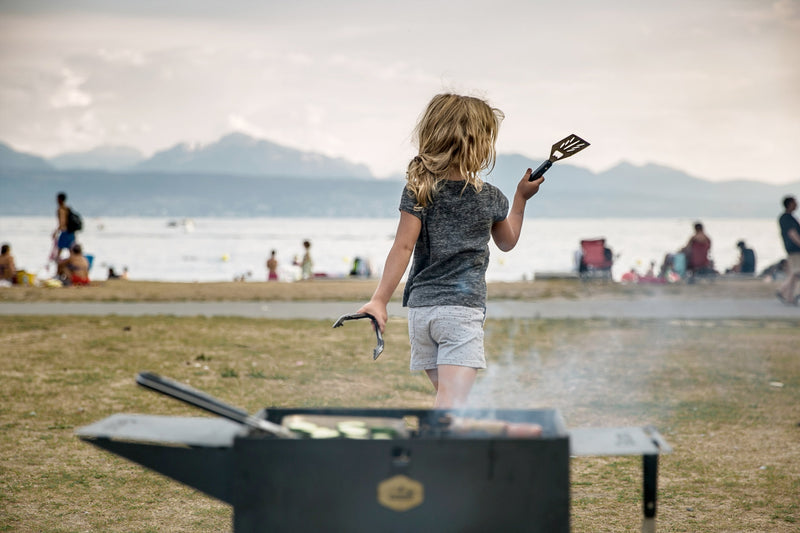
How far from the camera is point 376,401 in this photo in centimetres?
623

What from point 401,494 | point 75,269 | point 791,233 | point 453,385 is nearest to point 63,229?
point 75,269

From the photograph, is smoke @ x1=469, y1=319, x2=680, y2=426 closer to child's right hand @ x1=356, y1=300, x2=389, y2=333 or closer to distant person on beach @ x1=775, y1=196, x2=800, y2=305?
child's right hand @ x1=356, y1=300, x2=389, y2=333

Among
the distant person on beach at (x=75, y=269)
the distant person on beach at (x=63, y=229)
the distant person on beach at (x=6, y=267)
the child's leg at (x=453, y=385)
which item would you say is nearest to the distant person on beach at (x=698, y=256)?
the distant person on beach at (x=75, y=269)

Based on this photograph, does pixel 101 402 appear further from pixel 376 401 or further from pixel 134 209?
pixel 134 209

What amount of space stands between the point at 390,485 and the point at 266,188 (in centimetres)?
18815

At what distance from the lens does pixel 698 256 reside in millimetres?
17141

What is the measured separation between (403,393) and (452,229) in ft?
12.7

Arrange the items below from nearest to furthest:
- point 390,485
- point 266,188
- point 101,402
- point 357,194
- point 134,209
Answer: point 390,485
point 101,402
point 134,209
point 357,194
point 266,188

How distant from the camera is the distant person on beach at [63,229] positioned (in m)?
14.3

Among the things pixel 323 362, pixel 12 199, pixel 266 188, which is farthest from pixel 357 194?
pixel 323 362

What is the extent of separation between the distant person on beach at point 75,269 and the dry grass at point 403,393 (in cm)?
507

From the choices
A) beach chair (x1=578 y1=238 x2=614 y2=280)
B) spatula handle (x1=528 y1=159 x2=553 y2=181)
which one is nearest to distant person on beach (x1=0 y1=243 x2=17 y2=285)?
beach chair (x1=578 y1=238 x2=614 y2=280)

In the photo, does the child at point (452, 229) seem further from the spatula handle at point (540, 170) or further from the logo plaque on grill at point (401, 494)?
the logo plaque on grill at point (401, 494)

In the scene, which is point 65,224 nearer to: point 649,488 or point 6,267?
point 6,267
